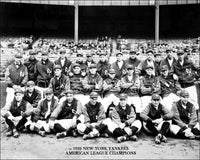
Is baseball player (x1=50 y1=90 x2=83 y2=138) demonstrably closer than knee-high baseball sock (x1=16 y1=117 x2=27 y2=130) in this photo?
Yes

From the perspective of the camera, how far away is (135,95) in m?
6.77

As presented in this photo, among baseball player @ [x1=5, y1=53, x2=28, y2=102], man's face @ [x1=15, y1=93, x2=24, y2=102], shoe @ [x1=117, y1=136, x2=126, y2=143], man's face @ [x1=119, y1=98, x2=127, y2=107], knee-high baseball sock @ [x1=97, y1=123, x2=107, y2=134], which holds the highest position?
baseball player @ [x1=5, y1=53, x2=28, y2=102]

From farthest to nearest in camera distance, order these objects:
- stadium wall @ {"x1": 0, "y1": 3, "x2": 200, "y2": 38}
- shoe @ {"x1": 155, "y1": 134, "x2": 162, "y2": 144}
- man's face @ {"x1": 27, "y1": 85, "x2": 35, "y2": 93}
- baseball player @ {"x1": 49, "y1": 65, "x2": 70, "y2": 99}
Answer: stadium wall @ {"x1": 0, "y1": 3, "x2": 200, "y2": 38} → baseball player @ {"x1": 49, "y1": 65, "x2": 70, "y2": 99} → man's face @ {"x1": 27, "y1": 85, "x2": 35, "y2": 93} → shoe @ {"x1": 155, "y1": 134, "x2": 162, "y2": 144}

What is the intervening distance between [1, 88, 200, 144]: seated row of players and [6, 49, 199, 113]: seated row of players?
0.49 metres

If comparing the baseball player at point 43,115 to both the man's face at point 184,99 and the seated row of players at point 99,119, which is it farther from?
the man's face at point 184,99

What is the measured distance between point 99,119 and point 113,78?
59.7 inches

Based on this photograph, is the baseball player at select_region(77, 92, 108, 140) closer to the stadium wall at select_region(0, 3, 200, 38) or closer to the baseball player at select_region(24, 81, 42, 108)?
the baseball player at select_region(24, 81, 42, 108)

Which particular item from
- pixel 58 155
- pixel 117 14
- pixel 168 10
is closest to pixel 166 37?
pixel 168 10

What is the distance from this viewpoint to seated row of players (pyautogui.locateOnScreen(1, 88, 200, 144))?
5824 millimetres

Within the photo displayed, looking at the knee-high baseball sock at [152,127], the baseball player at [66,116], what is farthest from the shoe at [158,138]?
the baseball player at [66,116]

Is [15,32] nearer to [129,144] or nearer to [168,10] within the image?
[168,10]

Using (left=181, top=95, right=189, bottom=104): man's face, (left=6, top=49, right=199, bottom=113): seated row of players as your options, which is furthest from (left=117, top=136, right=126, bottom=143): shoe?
(left=181, top=95, right=189, bottom=104): man's face

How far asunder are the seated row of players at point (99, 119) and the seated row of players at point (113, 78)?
489 millimetres

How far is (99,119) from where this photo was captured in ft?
19.7
